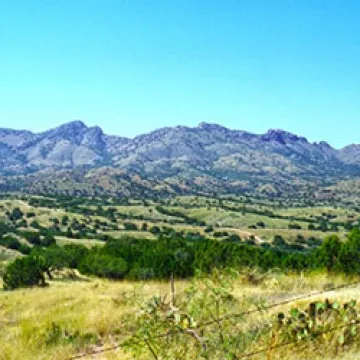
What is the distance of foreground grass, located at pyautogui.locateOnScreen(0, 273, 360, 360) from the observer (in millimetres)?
9250

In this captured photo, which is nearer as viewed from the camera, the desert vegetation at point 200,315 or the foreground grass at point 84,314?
the desert vegetation at point 200,315

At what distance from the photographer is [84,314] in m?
12.5

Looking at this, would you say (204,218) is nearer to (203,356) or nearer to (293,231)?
(293,231)

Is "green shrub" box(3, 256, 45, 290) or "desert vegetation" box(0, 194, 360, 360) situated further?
"green shrub" box(3, 256, 45, 290)

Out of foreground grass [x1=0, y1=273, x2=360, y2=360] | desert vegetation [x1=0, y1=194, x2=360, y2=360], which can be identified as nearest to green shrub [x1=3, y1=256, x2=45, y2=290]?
desert vegetation [x1=0, y1=194, x2=360, y2=360]

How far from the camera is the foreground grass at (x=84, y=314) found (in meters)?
9.25

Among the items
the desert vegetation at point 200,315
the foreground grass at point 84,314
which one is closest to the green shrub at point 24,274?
the desert vegetation at point 200,315

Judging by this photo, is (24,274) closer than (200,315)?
No

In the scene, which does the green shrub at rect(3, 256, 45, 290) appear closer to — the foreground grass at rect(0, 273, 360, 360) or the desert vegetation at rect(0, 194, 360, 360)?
the desert vegetation at rect(0, 194, 360, 360)

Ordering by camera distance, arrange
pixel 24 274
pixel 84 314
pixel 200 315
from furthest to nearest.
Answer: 1. pixel 24 274
2. pixel 84 314
3. pixel 200 315

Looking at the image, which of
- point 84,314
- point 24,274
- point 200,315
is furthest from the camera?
point 24,274

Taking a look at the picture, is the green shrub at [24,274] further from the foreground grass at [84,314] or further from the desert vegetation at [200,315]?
the foreground grass at [84,314]

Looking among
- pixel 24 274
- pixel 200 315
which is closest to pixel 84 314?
pixel 200 315

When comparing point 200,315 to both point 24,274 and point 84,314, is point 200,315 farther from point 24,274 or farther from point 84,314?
point 24,274
